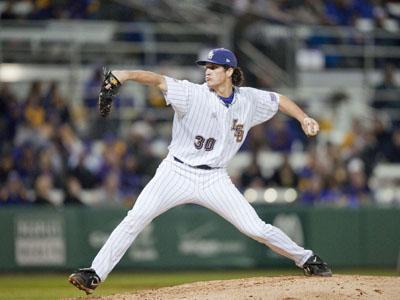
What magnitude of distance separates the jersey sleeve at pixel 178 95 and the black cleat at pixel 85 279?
1.48m

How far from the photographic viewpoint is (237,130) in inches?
317

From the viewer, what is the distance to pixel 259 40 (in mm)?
16594

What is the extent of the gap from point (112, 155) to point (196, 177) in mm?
6932

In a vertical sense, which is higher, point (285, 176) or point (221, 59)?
point (221, 59)

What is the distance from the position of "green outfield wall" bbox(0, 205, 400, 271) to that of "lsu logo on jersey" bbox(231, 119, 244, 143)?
19.1 feet

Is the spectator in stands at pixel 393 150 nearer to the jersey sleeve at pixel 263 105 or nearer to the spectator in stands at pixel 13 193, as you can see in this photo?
the spectator in stands at pixel 13 193

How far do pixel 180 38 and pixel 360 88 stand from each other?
3.53m

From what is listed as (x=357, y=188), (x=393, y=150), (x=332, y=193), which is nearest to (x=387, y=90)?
(x=393, y=150)

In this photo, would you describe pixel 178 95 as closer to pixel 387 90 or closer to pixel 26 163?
pixel 26 163

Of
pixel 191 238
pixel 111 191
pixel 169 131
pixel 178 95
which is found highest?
pixel 178 95

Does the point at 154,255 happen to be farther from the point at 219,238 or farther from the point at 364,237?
the point at 364,237

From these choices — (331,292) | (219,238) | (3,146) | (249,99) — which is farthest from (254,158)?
(331,292)

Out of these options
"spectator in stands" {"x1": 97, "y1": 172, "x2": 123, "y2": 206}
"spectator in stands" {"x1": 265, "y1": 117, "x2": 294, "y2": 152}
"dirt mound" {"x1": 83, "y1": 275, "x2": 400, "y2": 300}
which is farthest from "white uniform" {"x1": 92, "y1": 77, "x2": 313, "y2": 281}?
"spectator in stands" {"x1": 265, "y1": 117, "x2": 294, "y2": 152}

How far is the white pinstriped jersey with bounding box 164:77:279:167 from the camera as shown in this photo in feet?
25.5
